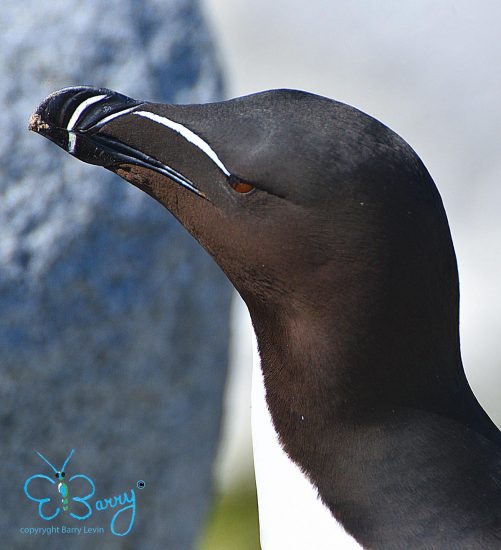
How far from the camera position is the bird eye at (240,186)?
257 cm

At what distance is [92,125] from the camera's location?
2.87m

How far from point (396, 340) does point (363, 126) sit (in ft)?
1.49

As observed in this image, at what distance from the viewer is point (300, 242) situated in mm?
2529

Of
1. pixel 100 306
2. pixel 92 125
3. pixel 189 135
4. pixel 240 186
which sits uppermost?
pixel 100 306

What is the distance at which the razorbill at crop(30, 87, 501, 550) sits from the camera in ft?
8.09

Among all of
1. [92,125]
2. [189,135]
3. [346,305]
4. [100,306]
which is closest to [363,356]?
[346,305]

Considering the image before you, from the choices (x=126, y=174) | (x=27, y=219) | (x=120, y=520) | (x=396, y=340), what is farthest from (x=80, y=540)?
(x=396, y=340)

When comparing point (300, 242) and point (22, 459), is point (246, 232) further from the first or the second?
point (22, 459)

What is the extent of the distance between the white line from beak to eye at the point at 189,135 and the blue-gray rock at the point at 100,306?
161 cm

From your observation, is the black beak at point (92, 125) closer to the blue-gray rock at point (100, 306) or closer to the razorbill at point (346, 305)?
the razorbill at point (346, 305)

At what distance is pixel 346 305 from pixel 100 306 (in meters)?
2.04

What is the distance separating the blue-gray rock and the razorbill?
64.8 inches

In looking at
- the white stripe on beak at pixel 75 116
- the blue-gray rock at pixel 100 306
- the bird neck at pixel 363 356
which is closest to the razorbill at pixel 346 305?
the bird neck at pixel 363 356

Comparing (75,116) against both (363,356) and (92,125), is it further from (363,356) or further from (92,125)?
(363,356)
